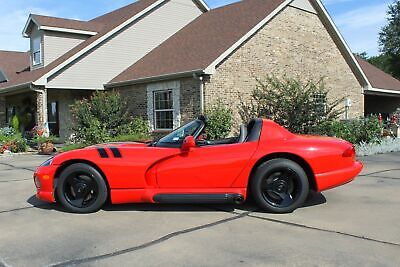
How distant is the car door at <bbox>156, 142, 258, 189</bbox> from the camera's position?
17.7 feet

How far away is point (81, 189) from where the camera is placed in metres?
5.58

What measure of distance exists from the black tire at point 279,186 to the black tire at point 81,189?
198cm

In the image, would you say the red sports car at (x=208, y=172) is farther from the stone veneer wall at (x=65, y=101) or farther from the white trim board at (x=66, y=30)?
the white trim board at (x=66, y=30)

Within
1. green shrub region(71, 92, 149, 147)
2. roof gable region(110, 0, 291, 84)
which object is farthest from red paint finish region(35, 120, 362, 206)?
green shrub region(71, 92, 149, 147)

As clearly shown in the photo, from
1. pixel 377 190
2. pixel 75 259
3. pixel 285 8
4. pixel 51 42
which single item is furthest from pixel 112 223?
pixel 51 42

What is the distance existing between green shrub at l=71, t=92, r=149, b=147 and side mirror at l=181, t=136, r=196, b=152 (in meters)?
9.63

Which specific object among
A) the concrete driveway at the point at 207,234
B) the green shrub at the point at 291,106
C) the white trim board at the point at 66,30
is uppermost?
the white trim board at the point at 66,30

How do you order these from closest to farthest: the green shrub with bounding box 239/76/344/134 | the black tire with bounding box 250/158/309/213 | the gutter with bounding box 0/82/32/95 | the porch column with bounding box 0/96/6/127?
the black tire with bounding box 250/158/309/213
the green shrub with bounding box 239/76/344/134
the gutter with bounding box 0/82/32/95
the porch column with bounding box 0/96/6/127

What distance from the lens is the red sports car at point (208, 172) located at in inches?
211

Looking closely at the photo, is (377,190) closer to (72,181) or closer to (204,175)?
(204,175)

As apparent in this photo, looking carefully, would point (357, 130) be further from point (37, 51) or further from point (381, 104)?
point (37, 51)

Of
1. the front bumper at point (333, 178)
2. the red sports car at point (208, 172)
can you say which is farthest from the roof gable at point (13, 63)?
the front bumper at point (333, 178)

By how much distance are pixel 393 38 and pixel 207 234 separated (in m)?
44.9

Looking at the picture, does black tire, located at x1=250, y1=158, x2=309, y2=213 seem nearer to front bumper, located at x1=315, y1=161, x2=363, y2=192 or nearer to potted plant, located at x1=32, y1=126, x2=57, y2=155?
front bumper, located at x1=315, y1=161, x2=363, y2=192
